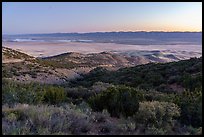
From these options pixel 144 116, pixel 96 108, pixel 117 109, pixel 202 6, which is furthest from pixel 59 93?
pixel 202 6

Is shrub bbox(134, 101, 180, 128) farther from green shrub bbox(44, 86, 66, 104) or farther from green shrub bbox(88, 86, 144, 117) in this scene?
green shrub bbox(44, 86, 66, 104)

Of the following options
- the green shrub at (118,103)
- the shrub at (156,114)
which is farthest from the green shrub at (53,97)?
the shrub at (156,114)

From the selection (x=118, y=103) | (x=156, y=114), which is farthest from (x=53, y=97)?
(x=156, y=114)

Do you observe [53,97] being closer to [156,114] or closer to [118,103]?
[118,103]

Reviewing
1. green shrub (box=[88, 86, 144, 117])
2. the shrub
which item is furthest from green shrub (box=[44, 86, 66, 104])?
Answer: the shrub

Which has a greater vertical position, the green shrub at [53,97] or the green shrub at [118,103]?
the green shrub at [118,103]

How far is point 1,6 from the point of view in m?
6.60

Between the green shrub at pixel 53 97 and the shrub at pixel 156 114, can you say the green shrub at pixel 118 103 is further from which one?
the green shrub at pixel 53 97

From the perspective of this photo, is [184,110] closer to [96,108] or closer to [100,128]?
[96,108]

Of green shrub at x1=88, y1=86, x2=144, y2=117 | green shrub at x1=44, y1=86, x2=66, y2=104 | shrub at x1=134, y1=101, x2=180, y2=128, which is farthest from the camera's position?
green shrub at x1=44, y1=86, x2=66, y2=104

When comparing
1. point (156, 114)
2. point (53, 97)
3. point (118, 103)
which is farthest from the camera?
point (53, 97)

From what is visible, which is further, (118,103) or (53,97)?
(53,97)

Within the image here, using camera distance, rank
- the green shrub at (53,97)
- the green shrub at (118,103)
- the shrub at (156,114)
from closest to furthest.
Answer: the shrub at (156,114)
the green shrub at (118,103)
the green shrub at (53,97)

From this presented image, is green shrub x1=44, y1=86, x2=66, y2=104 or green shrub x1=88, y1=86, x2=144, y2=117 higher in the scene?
green shrub x1=88, y1=86, x2=144, y2=117
